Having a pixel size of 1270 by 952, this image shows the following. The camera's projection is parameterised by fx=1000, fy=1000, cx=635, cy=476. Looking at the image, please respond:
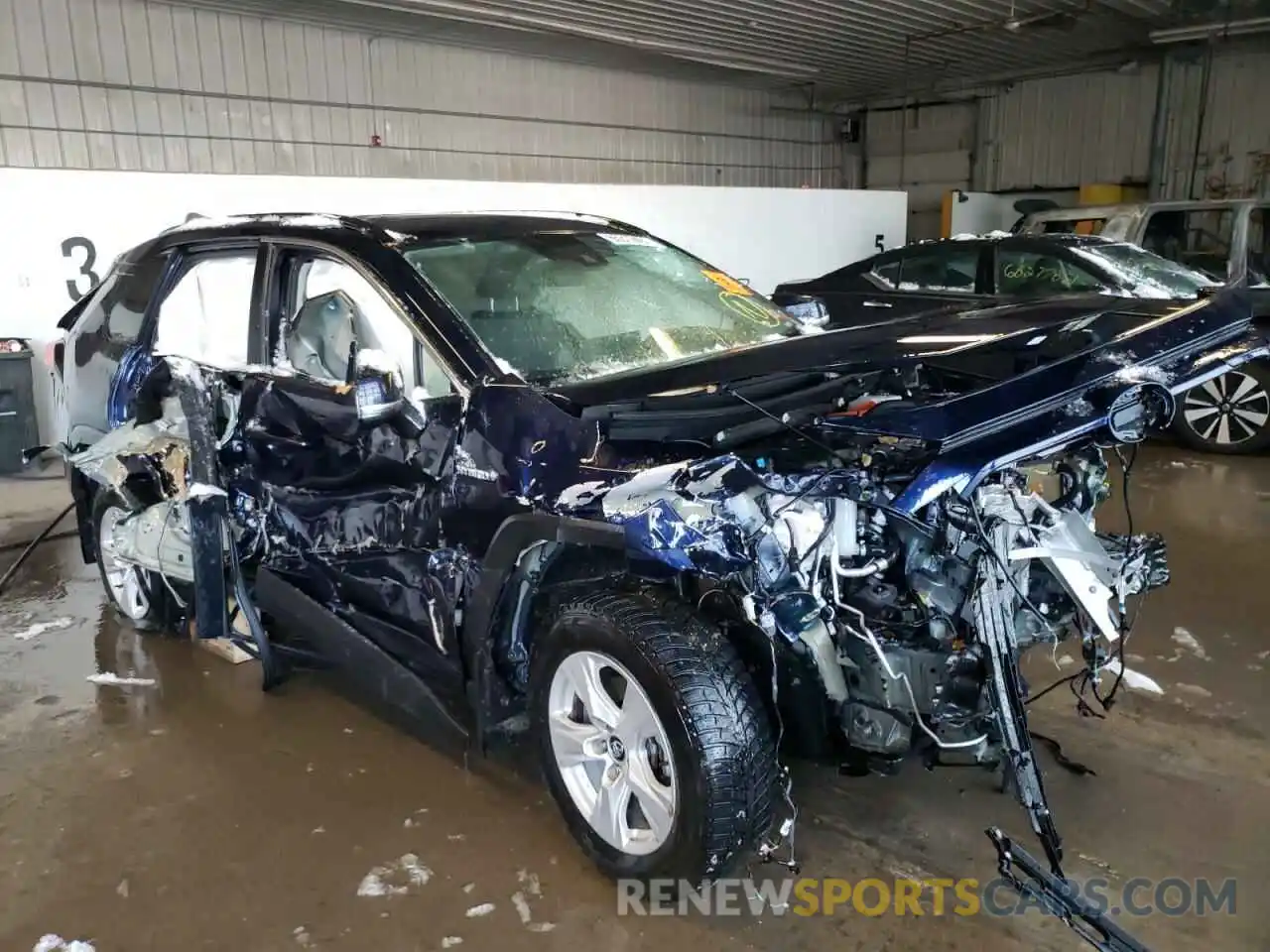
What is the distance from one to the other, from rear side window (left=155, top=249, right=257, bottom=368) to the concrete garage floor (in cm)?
130

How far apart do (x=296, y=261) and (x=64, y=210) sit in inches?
228

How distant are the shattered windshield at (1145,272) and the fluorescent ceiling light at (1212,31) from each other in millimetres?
5151

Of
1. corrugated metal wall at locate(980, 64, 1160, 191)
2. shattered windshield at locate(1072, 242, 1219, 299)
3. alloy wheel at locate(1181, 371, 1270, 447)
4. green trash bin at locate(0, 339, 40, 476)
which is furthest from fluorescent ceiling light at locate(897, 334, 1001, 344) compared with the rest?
corrugated metal wall at locate(980, 64, 1160, 191)

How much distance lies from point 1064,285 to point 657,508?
5940 millimetres

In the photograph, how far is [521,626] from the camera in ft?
9.12

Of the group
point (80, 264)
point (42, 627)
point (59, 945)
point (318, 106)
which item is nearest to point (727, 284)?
point (59, 945)

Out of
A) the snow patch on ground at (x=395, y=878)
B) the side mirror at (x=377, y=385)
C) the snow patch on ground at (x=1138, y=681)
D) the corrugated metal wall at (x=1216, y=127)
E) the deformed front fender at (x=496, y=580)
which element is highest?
the corrugated metal wall at (x=1216, y=127)

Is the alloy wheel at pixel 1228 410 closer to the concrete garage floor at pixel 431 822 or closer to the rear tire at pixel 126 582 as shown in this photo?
the concrete garage floor at pixel 431 822

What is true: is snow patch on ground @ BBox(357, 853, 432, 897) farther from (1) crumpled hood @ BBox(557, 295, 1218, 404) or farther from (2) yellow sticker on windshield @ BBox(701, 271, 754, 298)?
(2) yellow sticker on windshield @ BBox(701, 271, 754, 298)

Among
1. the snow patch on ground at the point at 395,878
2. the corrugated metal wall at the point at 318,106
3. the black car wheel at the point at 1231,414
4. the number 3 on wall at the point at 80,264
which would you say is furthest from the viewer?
the corrugated metal wall at the point at 318,106

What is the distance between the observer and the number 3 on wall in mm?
8008

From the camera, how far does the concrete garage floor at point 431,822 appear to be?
2484 mm

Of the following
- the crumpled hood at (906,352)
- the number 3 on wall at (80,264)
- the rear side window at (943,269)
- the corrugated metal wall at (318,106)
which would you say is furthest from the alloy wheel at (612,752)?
the corrugated metal wall at (318,106)

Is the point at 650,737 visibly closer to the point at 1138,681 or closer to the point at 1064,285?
the point at 1138,681
